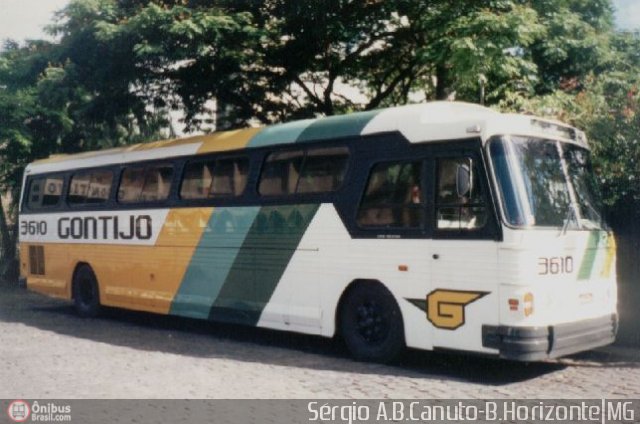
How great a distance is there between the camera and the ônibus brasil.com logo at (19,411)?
6766 mm

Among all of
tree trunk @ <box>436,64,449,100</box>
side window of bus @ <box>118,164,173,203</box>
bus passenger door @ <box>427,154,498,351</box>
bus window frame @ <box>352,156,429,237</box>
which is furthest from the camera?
tree trunk @ <box>436,64,449,100</box>

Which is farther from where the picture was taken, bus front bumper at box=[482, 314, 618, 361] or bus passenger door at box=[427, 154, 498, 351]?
bus passenger door at box=[427, 154, 498, 351]

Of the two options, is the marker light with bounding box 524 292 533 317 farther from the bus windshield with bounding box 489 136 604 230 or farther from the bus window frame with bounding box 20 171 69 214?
the bus window frame with bounding box 20 171 69 214

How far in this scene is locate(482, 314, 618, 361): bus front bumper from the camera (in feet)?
→ 25.4

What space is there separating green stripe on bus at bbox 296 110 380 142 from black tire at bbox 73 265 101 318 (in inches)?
250

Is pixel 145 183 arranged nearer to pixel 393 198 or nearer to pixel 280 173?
pixel 280 173

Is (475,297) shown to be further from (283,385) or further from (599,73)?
(599,73)

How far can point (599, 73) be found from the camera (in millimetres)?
18859

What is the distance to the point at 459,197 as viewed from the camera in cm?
845

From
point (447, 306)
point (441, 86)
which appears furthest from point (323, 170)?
point (441, 86)

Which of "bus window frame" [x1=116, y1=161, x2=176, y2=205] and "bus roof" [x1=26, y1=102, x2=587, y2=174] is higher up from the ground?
"bus roof" [x1=26, y1=102, x2=587, y2=174]

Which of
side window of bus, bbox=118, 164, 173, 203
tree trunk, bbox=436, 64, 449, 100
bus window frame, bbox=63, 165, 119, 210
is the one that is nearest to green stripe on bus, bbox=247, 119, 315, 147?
side window of bus, bbox=118, 164, 173, 203

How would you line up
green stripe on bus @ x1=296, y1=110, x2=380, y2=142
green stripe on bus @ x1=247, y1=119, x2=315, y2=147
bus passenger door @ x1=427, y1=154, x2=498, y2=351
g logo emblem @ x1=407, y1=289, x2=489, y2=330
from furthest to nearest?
green stripe on bus @ x1=247, y1=119, x2=315, y2=147
green stripe on bus @ x1=296, y1=110, x2=380, y2=142
g logo emblem @ x1=407, y1=289, x2=489, y2=330
bus passenger door @ x1=427, y1=154, x2=498, y2=351

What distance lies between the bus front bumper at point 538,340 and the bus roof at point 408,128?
84.7 inches
